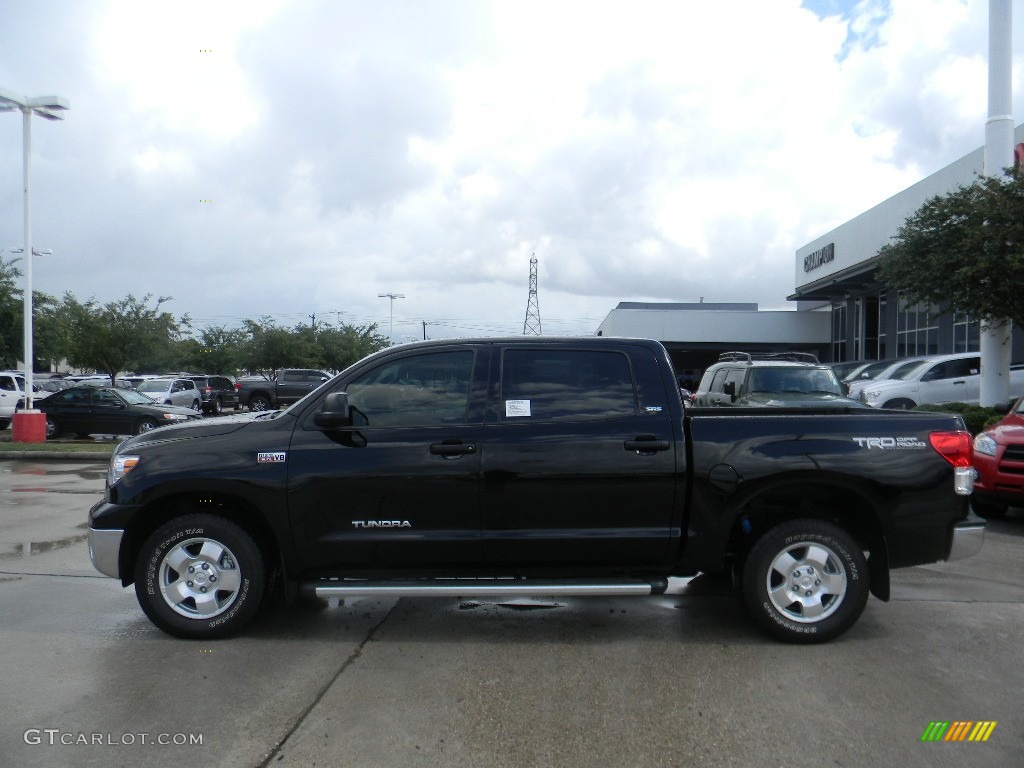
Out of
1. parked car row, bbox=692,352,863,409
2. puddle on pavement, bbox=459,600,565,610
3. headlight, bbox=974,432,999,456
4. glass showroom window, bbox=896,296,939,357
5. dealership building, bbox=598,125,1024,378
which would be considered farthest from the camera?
glass showroom window, bbox=896,296,939,357

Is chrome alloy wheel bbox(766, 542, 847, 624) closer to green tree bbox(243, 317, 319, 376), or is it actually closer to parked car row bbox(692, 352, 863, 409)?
parked car row bbox(692, 352, 863, 409)

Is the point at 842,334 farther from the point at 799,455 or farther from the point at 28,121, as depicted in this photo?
the point at 799,455

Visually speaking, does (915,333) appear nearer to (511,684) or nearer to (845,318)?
(845,318)

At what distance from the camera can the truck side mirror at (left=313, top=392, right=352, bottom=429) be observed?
196 inches

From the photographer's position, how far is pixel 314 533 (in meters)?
5.11

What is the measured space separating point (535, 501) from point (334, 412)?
1.34 meters

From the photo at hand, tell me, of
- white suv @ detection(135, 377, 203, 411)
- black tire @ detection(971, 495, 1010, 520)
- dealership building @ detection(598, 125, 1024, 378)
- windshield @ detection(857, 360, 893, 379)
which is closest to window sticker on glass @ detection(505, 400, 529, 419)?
black tire @ detection(971, 495, 1010, 520)

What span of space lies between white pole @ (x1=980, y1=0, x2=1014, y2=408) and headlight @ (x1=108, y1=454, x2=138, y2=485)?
16.4 m

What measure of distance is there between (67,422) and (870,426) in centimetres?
2136

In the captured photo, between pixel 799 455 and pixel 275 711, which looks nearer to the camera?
pixel 275 711

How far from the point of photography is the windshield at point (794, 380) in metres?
12.8

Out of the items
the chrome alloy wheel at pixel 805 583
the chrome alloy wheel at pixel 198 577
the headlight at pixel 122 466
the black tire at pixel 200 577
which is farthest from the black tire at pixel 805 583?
the headlight at pixel 122 466

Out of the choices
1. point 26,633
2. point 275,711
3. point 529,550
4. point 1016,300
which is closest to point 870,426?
point 529,550

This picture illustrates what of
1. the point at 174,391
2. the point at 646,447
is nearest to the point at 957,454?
the point at 646,447
